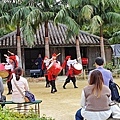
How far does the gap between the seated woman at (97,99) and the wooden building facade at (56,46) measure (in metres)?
19.8

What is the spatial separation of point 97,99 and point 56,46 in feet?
66.1

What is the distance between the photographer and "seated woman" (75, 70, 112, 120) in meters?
5.77

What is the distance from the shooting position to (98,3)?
2228cm

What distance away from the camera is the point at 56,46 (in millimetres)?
25844

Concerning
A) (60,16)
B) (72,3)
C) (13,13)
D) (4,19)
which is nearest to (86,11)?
(72,3)

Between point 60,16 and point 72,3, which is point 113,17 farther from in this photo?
point 60,16

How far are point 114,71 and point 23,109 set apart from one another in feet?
47.0

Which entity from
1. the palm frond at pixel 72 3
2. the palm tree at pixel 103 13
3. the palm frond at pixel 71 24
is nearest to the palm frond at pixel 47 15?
the palm frond at pixel 71 24

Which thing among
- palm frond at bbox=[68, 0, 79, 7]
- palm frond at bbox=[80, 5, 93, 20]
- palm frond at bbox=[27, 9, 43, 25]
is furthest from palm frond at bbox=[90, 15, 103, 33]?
palm frond at bbox=[27, 9, 43, 25]

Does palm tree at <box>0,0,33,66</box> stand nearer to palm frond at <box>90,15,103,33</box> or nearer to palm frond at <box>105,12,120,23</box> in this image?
palm frond at <box>90,15,103,33</box>

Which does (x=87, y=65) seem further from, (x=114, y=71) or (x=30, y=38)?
(x=30, y=38)

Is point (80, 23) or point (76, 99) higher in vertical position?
point (80, 23)

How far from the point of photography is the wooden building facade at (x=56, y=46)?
25737 mm

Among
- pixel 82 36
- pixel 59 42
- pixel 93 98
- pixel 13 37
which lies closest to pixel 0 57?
pixel 13 37
